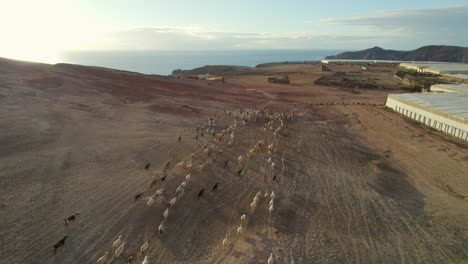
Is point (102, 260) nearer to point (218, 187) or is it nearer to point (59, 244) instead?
point (59, 244)

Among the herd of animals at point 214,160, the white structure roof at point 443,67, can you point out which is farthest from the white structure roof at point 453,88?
the white structure roof at point 443,67

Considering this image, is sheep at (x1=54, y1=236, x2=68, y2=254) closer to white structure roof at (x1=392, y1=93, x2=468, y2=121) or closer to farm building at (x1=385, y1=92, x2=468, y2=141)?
farm building at (x1=385, y1=92, x2=468, y2=141)

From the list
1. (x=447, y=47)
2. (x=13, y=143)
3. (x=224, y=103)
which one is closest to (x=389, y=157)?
(x=224, y=103)

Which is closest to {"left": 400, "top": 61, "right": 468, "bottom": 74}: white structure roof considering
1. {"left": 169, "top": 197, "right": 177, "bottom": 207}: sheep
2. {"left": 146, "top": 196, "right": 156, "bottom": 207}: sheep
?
{"left": 169, "top": 197, "right": 177, "bottom": 207}: sheep

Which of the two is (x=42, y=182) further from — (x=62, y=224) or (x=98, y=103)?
(x=98, y=103)

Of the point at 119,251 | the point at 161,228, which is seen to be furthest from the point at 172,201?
the point at 119,251

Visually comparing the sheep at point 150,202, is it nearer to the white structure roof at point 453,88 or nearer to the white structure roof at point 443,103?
the white structure roof at point 443,103
